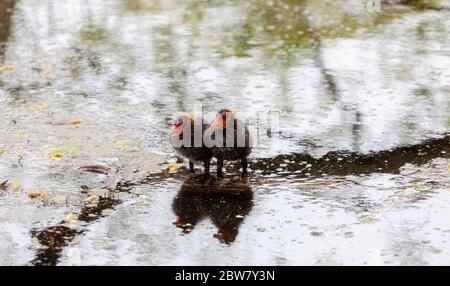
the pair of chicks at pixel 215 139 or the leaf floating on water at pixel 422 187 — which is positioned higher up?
the pair of chicks at pixel 215 139

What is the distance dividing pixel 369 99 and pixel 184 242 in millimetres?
3903

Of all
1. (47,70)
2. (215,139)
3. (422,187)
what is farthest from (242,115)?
(47,70)

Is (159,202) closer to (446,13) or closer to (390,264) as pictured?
(390,264)

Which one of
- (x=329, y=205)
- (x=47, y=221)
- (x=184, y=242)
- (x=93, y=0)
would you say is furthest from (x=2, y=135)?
(x=93, y=0)

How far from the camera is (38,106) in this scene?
848cm

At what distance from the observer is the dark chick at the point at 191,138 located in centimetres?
630

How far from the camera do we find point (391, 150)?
7070mm

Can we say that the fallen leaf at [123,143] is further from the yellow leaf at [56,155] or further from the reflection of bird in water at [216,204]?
the reflection of bird in water at [216,204]

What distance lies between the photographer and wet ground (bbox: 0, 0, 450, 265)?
543cm

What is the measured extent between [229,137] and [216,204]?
0.57 meters

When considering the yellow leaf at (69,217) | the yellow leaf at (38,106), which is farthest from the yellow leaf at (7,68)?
the yellow leaf at (69,217)

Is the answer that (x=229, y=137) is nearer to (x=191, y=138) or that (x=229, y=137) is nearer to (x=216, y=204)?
(x=191, y=138)

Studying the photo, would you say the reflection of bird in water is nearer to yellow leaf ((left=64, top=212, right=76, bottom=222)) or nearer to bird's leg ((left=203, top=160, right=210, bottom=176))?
bird's leg ((left=203, top=160, right=210, bottom=176))

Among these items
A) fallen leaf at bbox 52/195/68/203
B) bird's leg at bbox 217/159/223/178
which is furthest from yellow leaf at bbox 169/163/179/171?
fallen leaf at bbox 52/195/68/203
